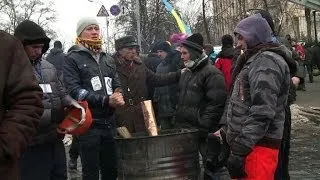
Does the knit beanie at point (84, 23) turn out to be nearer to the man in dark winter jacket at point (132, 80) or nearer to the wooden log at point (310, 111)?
the man in dark winter jacket at point (132, 80)

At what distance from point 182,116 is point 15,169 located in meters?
3.08

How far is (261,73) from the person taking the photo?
152 inches

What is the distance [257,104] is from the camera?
150 inches

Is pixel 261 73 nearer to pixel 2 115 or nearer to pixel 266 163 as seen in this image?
pixel 266 163

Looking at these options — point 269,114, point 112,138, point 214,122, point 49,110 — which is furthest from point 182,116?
point 269,114

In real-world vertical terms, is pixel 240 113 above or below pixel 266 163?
above

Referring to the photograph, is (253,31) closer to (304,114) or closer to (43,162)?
(43,162)

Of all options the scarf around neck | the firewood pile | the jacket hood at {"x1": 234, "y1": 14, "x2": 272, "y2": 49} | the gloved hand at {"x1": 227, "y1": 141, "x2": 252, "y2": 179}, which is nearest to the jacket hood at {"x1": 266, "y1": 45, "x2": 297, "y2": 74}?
the jacket hood at {"x1": 234, "y1": 14, "x2": 272, "y2": 49}

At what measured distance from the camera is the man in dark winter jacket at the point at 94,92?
205 inches

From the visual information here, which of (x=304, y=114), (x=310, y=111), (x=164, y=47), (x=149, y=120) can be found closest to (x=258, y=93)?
(x=149, y=120)

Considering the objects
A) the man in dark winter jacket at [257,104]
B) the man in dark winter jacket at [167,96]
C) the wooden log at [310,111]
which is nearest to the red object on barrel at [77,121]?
the man in dark winter jacket at [257,104]

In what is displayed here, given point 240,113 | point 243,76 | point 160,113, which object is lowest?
point 160,113

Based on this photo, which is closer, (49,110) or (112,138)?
(49,110)

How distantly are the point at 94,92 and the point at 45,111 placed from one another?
31.5 inches
